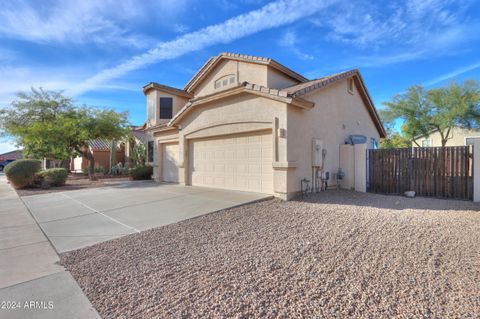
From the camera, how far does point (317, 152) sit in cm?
963

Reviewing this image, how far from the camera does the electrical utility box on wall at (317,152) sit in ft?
31.2

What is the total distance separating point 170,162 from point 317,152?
850cm

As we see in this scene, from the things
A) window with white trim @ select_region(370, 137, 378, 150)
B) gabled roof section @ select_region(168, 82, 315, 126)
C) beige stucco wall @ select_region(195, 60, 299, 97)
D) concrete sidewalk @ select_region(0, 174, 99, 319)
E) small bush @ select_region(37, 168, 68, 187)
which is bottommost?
concrete sidewalk @ select_region(0, 174, 99, 319)

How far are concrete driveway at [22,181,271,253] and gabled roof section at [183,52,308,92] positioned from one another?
7026mm

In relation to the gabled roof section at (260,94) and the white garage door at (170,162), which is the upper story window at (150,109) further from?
the gabled roof section at (260,94)

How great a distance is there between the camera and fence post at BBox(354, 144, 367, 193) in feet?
34.8

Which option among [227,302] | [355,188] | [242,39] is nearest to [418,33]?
[355,188]

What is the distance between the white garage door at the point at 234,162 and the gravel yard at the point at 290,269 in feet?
11.0

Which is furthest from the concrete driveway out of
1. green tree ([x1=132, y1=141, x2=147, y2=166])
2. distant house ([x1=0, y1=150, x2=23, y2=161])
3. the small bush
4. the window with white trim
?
distant house ([x1=0, y1=150, x2=23, y2=161])

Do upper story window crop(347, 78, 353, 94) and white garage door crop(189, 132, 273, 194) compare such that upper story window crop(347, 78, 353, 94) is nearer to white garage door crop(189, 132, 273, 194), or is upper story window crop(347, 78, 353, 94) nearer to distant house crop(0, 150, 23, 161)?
white garage door crop(189, 132, 273, 194)

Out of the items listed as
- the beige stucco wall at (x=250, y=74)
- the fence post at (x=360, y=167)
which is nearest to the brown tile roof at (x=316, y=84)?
the beige stucco wall at (x=250, y=74)

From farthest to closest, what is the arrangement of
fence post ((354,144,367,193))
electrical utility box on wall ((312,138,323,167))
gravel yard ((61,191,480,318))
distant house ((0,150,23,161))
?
1. distant house ((0,150,23,161))
2. fence post ((354,144,367,193))
3. electrical utility box on wall ((312,138,323,167))
4. gravel yard ((61,191,480,318))

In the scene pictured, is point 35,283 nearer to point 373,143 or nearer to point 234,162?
point 234,162

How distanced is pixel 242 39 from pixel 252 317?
14.5 meters
